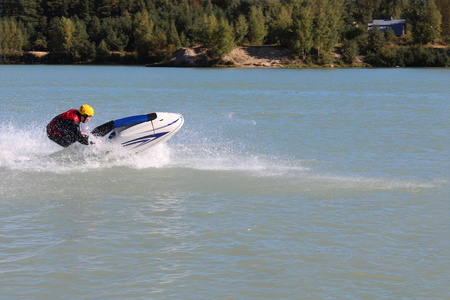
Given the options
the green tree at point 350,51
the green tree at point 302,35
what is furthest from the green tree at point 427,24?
the green tree at point 302,35

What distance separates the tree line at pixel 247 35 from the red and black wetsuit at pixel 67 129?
268ft

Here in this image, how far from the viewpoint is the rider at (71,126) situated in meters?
11.8

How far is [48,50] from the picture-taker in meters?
121

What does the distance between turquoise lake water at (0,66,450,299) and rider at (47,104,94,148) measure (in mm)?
557

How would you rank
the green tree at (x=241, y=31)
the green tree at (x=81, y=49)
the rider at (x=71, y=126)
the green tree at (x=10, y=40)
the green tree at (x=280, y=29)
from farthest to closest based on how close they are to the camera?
1. the green tree at (x=10, y=40)
2. the green tree at (x=81, y=49)
3. the green tree at (x=241, y=31)
4. the green tree at (x=280, y=29)
5. the rider at (x=71, y=126)

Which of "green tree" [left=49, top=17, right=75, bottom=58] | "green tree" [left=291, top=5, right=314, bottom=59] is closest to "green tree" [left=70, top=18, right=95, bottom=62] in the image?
"green tree" [left=49, top=17, right=75, bottom=58]

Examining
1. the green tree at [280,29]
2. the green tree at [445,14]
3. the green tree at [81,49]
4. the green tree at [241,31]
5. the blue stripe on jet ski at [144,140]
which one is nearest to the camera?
the blue stripe on jet ski at [144,140]

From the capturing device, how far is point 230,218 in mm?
8578

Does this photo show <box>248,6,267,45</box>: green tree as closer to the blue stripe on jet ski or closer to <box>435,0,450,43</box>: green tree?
<box>435,0,450,43</box>: green tree

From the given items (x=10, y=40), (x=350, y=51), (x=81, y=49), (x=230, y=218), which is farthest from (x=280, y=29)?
(x=230, y=218)

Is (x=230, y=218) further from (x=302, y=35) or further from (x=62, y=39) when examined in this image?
(x=62, y=39)

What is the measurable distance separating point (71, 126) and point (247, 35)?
3708 inches

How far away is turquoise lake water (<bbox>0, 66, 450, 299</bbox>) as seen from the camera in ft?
20.6

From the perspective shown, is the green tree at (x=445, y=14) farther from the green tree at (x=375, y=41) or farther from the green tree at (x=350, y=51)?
the green tree at (x=350, y=51)
